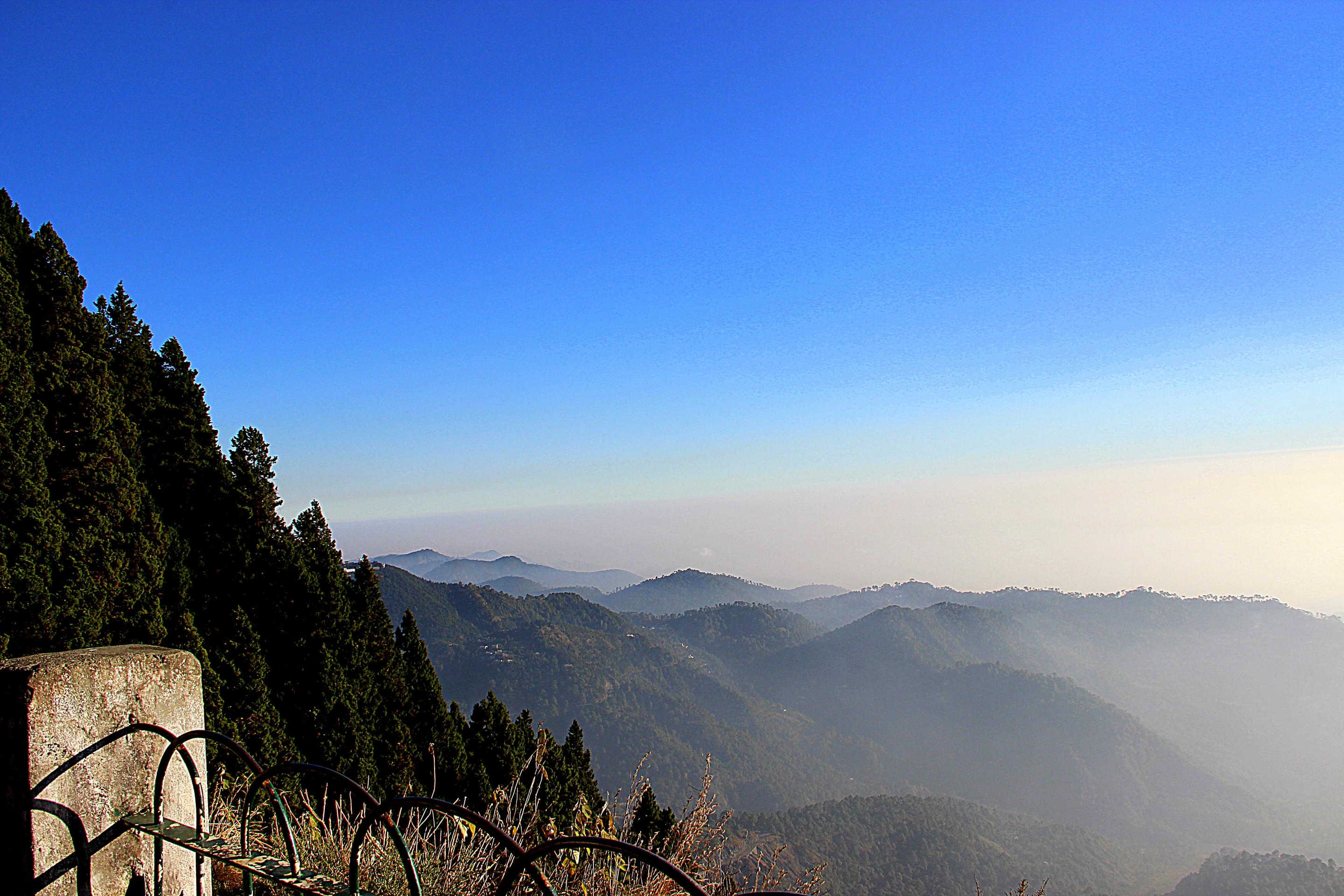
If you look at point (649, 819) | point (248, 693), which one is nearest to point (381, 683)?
point (248, 693)

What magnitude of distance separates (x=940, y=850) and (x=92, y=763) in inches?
4270

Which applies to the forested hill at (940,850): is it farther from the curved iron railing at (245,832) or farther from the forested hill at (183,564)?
the curved iron railing at (245,832)

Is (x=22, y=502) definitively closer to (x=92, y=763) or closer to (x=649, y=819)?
(x=92, y=763)

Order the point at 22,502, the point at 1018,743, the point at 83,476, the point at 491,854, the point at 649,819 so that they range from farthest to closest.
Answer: the point at 1018,743 → the point at 649,819 → the point at 83,476 → the point at 22,502 → the point at 491,854

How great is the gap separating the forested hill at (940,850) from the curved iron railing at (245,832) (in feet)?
278

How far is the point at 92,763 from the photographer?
2.29 m

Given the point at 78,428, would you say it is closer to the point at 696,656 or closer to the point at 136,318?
the point at 136,318

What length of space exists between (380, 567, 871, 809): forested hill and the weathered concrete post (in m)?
109

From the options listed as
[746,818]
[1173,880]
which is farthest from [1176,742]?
[746,818]

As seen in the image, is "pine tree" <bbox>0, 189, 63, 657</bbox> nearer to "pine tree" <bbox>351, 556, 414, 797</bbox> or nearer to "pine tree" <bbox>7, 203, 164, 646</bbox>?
"pine tree" <bbox>7, 203, 164, 646</bbox>

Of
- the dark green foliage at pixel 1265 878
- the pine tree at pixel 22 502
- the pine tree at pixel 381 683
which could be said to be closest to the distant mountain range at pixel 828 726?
the dark green foliage at pixel 1265 878

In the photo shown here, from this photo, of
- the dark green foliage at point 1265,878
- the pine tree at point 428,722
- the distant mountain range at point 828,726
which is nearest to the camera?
the pine tree at point 428,722

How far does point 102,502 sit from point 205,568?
5.04 metres

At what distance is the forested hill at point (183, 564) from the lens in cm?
964
